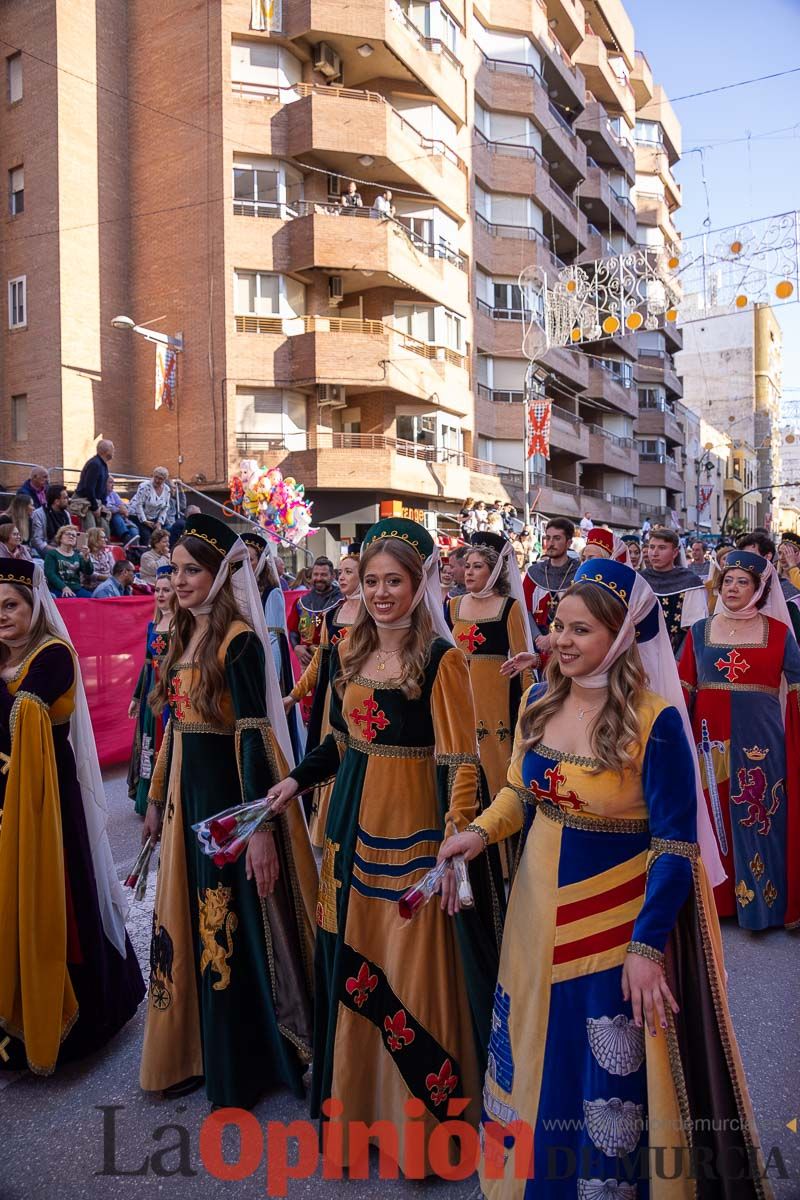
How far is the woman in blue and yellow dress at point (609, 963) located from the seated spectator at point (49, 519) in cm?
1095

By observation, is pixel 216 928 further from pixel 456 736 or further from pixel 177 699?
pixel 456 736

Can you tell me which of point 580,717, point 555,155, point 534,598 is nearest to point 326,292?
point 555,155

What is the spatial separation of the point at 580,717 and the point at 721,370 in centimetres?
7751

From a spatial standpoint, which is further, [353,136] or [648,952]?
[353,136]

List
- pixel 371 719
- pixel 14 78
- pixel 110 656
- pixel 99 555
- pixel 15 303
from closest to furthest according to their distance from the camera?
pixel 371 719, pixel 110 656, pixel 99 555, pixel 14 78, pixel 15 303

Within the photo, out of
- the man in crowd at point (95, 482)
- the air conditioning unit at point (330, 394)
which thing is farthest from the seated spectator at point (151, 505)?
the air conditioning unit at point (330, 394)

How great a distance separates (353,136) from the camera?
24828 mm

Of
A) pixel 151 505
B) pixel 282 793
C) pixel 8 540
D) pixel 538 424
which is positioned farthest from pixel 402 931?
pixel 538 424

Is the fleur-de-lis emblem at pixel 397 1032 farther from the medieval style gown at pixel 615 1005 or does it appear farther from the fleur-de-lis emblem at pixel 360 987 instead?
the medieval style gown at pixel 615 1005

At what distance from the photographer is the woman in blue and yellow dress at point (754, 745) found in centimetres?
508

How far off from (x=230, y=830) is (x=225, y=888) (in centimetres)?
50

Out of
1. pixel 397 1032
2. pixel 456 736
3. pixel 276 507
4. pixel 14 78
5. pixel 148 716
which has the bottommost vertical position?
pixel 397 1032

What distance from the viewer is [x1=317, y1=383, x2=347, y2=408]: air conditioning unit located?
2561cm

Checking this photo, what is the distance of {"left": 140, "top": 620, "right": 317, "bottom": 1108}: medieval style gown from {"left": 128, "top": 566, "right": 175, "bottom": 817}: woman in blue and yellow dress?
2834 mm
